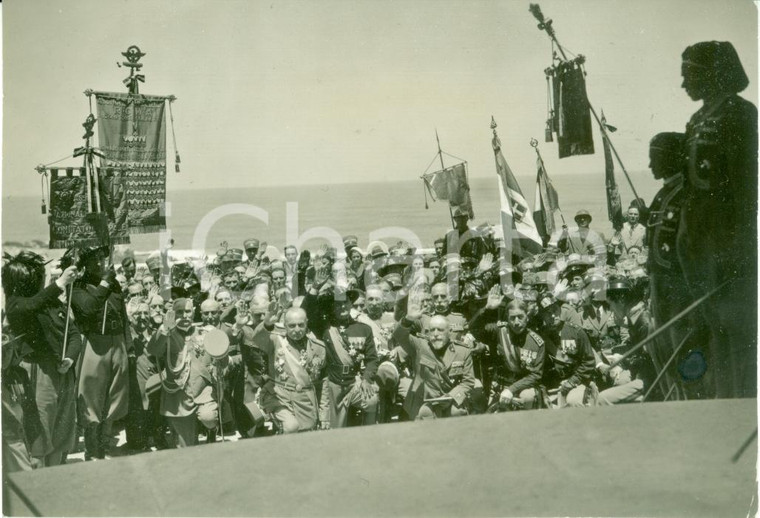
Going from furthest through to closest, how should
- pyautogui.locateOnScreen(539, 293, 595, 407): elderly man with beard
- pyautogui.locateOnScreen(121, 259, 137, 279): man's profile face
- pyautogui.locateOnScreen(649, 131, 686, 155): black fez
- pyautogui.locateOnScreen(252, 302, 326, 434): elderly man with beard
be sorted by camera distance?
1. pyautogui.locateOnScreen(121, 259, 137, 279): man's profile face
2. pyautogui.locateOnScreen(539, 293, 595, 407): elderly man with beard
3. pyautogui.locateOnScreen(252, 302, 326, 434): elderly man with beard
4. pyautogui.locateOnScreen(649, 131, 686, 155): black fez

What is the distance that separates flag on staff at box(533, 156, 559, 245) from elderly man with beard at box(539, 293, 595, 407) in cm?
189

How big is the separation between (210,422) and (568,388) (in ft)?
8.61

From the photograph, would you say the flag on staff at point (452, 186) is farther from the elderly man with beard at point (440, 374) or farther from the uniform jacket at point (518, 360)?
the elderly man with beard at point (440, 374)

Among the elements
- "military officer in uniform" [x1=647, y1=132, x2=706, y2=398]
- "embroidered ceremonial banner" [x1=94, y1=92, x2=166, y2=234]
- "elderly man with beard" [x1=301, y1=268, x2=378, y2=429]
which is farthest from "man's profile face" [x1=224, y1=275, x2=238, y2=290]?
"military officer in uniform" [x1=647, y1=132, x2=706, y2=398]

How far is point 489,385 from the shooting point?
20.1 feet

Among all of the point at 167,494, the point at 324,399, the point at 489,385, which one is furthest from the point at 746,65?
the point at 167,494

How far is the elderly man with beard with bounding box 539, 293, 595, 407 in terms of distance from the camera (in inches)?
227

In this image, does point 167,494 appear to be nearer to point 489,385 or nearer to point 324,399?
point 324,399

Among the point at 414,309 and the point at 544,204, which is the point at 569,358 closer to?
the point at 414,309

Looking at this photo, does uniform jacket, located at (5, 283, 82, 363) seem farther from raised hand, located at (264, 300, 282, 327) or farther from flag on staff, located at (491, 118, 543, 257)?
flag on staff, located at (491, 118, 543, 257)

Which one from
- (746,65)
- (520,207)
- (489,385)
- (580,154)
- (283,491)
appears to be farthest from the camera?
(520,207)

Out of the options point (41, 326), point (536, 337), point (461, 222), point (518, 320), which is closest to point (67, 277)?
point (41, 326)

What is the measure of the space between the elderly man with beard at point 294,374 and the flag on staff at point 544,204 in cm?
283

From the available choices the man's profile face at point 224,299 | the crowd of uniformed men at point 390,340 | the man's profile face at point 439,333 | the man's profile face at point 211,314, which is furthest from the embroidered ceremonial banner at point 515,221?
the man's profile face at point 211,314
